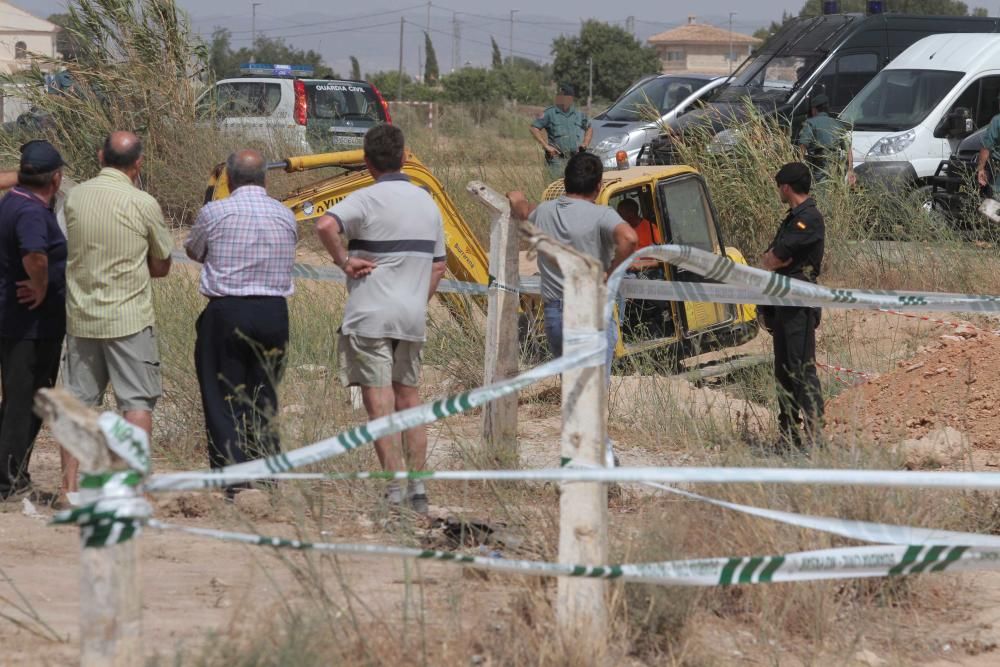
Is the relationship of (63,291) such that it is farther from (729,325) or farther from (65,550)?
(729,325)

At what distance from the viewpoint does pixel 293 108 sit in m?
18.6

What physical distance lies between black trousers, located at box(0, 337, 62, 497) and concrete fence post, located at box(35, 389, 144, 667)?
9.91 feet

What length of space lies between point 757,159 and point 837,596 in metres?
9.12

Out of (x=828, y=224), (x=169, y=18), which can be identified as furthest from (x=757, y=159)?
(x=169, y=18)

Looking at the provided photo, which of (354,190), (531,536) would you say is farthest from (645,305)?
(531,536)

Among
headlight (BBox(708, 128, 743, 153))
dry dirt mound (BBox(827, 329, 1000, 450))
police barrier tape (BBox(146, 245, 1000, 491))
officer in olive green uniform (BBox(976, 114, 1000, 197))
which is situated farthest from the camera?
headlight (BBox(708, 128, 743, 153))

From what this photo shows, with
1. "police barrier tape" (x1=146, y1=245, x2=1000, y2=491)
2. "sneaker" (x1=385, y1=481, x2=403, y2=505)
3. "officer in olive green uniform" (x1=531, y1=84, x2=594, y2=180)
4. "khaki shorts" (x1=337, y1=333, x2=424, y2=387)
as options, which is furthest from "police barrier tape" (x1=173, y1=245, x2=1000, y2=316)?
"officer in olive green uniform" (x1=531, y1=84, x2=594, y2=180)

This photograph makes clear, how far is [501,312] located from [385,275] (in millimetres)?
1351

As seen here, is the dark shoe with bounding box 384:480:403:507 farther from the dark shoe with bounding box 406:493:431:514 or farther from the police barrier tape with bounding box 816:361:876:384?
the police barrier tape with bounding box 816:361:876:384

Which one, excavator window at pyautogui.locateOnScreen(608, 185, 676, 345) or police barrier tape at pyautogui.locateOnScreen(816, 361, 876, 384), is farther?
excavator window at pyautogui.locateOnScreen(608, 185, 676, 345)

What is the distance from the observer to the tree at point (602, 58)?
206 feet

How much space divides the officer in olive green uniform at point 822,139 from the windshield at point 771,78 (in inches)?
107

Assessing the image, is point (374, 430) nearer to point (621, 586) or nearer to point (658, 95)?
point (621, 586)

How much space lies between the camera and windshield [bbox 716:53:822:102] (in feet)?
57.1
